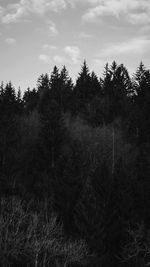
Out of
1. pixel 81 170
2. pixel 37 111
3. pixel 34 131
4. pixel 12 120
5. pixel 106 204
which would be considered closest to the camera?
pixel 106 204

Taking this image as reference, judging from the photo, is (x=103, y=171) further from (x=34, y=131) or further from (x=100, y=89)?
(x=100, y=89)

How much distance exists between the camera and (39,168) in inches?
1772

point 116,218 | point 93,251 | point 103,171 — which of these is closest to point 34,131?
point 103,171

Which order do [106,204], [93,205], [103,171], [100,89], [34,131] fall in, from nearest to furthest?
[93,205] → [106,204] → [103,171] → [34,131] → [100,89]

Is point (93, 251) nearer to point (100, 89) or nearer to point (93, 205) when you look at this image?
point (93, 205)

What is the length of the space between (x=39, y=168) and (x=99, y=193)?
15029 mm

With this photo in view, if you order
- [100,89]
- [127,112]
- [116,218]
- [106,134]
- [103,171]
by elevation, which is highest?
[100,89]

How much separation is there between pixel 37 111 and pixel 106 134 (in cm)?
1703

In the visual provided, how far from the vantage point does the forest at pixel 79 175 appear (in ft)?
80.8

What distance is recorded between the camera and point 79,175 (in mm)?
36062

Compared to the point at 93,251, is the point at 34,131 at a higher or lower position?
higher

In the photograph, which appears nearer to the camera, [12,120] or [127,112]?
[12,120]

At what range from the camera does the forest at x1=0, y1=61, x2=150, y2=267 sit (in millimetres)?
24641

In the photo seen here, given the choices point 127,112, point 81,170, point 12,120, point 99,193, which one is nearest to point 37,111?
point 12,120
